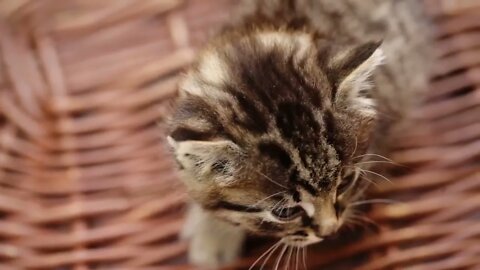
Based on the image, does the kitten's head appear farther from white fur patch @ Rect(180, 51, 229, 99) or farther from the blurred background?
the blurred background

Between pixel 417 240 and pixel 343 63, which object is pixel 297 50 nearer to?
pixel 343 63

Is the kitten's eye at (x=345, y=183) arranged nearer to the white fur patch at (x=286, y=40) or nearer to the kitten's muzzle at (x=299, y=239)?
the kitten's muzzle at (x=299, y=239)

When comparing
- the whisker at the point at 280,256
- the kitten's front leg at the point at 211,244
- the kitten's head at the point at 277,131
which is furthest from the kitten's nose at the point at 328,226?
the kitten's front leg at the point at 211,244

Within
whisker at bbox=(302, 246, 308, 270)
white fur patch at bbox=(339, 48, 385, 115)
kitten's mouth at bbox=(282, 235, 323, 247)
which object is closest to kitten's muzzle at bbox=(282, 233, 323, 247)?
kitten's mouth at bbox=(282, 235, 323, 247)

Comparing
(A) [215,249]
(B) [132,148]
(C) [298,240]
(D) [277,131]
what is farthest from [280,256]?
(B) [132,148]

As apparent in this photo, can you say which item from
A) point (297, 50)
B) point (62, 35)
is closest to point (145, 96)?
point (62, 35)

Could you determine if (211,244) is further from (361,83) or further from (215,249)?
(361,83)

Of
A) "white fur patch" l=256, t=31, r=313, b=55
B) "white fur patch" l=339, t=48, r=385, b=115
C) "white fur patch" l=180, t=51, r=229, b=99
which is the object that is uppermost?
"white fur patch" l=256, t=31, r=313, b=55

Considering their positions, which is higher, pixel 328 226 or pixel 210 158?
pixel 210 158
